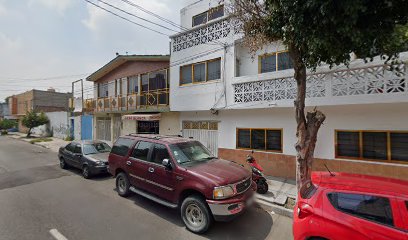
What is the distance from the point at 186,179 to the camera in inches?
193

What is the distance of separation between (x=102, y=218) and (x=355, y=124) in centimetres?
794

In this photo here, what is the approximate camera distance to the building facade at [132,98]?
13117mm

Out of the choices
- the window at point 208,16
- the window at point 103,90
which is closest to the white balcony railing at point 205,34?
the window at point 208,16

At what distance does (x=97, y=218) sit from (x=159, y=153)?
208 cm

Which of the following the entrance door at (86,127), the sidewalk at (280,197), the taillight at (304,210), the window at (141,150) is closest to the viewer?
the taillight at (304,210)

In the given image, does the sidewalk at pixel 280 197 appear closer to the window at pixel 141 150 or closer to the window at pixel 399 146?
the window at pixel 399 146

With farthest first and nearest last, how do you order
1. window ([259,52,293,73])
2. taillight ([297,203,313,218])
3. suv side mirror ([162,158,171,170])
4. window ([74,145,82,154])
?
window ([74,145,82,154]), window ([259,52,293,73]), suv side mirror ([162,158,171,170]), taillight ([297,203,313,218])

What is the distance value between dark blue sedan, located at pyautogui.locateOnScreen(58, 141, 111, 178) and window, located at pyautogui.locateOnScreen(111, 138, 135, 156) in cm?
202

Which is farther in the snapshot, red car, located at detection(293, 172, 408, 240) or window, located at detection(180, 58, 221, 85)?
window, located at detection(180, 58, 221, 85)

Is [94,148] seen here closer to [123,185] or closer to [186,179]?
[123,185]

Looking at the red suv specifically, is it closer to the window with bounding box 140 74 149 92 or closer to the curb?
the curb

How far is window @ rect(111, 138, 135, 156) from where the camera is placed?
268 inches

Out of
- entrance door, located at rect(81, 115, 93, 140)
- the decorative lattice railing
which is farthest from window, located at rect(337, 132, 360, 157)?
entrance door, located at rect(81, 115, 93, 140)

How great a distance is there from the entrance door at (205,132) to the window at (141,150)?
4.70 meters
